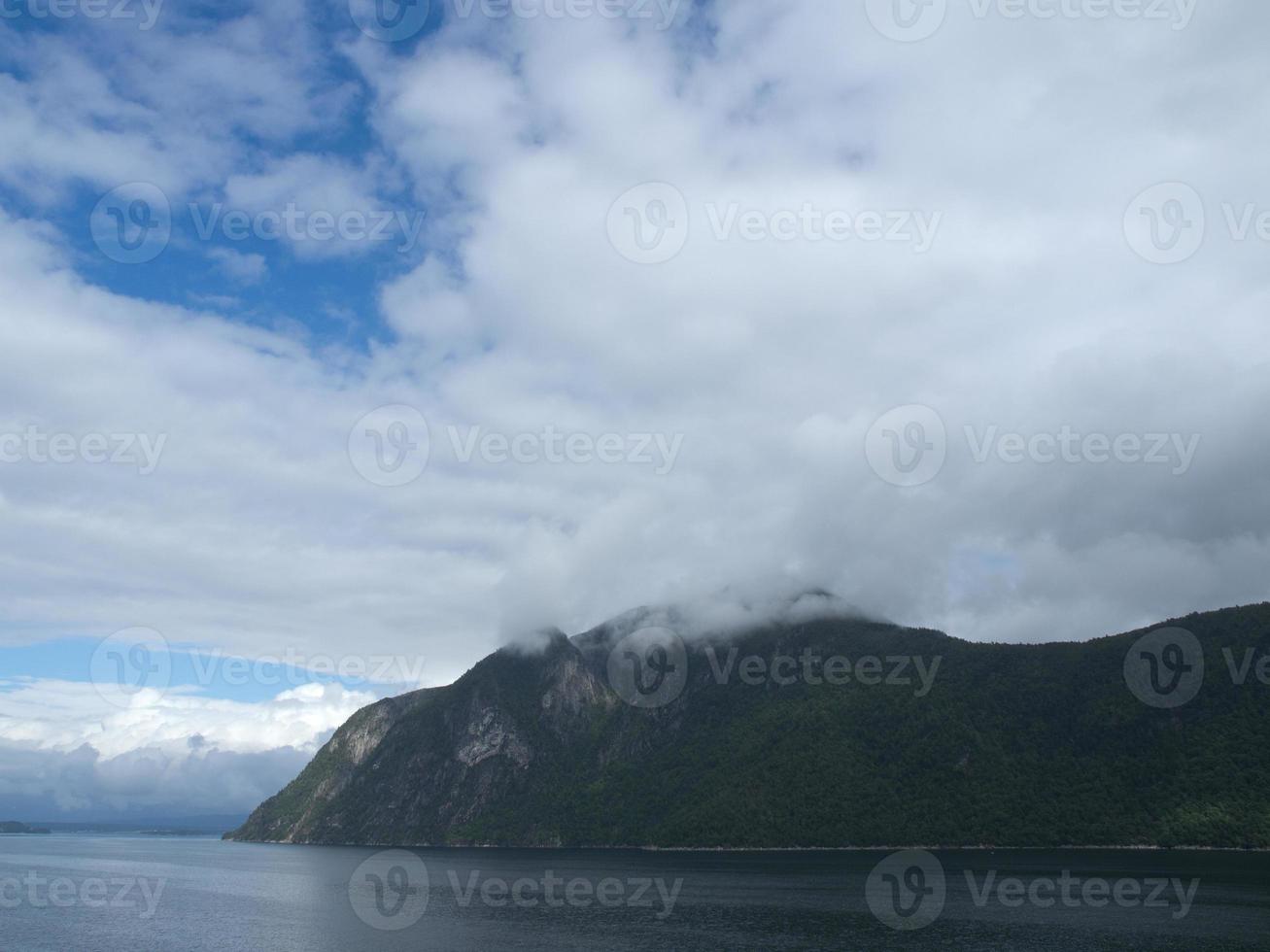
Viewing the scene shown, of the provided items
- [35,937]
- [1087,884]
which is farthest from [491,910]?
[1087,884]

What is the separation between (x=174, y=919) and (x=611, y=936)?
74.0 metres

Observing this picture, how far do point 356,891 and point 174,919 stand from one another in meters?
Answer: 53.0

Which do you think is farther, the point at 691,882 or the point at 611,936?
the point at 691,882

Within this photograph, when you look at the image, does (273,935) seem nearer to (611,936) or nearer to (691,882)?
(611,936)

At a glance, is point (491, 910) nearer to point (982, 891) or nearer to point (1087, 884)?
point (982, 891)

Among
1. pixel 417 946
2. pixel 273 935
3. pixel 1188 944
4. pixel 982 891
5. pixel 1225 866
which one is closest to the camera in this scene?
pixel 1188 944

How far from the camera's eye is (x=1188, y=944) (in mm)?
99188

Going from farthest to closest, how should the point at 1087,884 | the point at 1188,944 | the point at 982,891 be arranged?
the point at 1087,884 < the point at 982,891 < the point at 1188,944

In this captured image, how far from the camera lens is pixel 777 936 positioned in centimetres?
11081

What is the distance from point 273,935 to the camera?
121000 mm

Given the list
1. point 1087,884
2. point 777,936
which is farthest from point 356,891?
point 1087,884

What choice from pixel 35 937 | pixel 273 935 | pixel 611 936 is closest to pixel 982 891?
pixel 611 936

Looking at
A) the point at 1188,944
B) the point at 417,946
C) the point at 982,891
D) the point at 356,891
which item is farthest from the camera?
the point at 356,891

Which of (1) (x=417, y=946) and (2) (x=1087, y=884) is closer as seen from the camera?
(1) (x=417, y=946)
